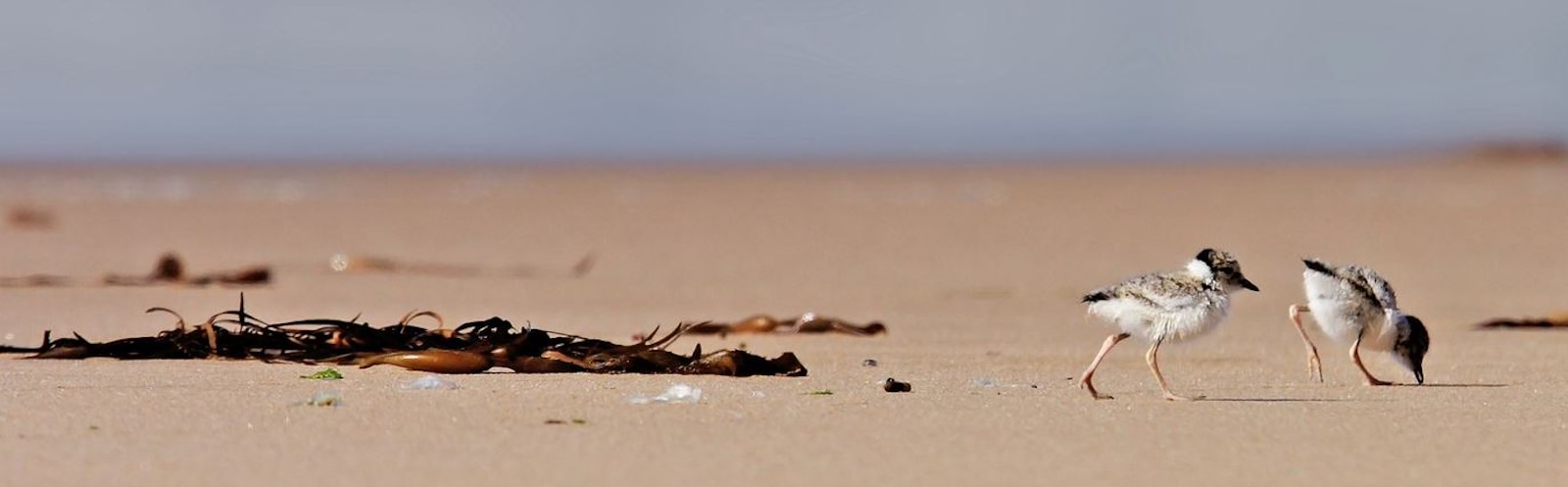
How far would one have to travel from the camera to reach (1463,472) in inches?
205

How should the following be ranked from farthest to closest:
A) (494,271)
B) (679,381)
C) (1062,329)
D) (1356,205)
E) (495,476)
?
(1356,205)
(494,271)
(1062,329)
(679,381)
(495,476)

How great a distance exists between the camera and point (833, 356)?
26.8 ft

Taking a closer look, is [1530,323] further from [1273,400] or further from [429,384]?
[429,384]

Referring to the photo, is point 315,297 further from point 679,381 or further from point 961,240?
point 961,240

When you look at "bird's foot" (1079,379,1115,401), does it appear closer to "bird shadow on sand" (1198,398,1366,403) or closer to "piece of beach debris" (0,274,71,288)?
"bird shadow on sand" (1198,398,1366,403)

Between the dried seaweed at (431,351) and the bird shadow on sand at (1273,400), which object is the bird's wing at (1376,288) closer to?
the bird shadow on sand at (1273,400)

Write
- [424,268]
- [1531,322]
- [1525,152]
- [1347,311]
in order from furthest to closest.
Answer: [1525,152] → [424,268] → [1531,322] → [1347,311]

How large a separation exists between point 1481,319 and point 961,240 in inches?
285

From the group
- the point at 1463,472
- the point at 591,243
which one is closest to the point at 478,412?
the point at 1463,472

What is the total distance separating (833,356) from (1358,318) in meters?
1.88

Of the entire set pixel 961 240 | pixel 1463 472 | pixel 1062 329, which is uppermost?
pixel 961 240

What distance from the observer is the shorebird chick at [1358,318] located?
740 cm

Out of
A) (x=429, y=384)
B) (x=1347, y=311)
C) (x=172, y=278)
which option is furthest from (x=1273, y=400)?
(x=172, y=278)

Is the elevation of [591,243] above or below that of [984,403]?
above
